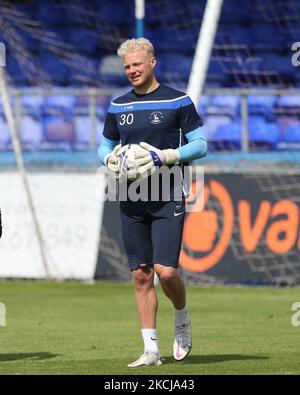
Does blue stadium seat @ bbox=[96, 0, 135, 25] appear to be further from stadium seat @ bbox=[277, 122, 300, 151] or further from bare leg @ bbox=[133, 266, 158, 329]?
bare leg @ bbox=[133, 266, 158, 329]

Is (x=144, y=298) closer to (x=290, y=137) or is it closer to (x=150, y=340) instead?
(x=150, y=340)

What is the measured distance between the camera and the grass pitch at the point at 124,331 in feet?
27.4

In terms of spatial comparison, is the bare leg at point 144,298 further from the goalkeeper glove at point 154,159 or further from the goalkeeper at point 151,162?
the goalkeeper glove at point 154,159

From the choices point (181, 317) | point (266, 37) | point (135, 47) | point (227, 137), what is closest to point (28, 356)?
point (181, 317)

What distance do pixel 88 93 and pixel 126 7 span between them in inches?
223

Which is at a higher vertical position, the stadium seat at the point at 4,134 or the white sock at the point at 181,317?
the white sock at the point at 181,317

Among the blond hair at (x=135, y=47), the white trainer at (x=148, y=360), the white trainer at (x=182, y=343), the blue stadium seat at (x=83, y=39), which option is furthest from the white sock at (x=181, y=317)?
the blue stadium seat at (x=83, y=39)

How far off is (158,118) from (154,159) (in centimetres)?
33

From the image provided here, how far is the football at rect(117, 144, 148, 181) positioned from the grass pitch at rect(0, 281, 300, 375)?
134cm

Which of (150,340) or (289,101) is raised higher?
(289,101)

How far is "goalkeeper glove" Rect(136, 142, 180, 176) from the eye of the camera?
8.22 metres

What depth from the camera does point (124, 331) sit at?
439 inches
